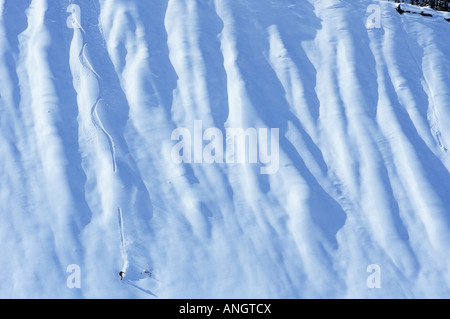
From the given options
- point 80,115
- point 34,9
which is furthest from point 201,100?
point 34,9

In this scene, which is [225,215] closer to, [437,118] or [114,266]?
[114,266]

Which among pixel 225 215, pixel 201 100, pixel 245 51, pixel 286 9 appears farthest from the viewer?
pixel 286 9

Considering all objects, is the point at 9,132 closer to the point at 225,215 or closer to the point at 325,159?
the point at 225,215

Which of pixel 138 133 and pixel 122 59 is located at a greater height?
pixel 122 59

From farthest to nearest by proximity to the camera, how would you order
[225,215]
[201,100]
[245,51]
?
[245,51] < [201,100] < [225,215]

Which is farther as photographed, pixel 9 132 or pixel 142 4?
pixel 142 4

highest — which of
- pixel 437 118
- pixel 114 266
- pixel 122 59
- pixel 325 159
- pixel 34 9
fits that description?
pixel 34 9

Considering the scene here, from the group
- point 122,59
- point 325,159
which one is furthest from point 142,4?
point 325,159
